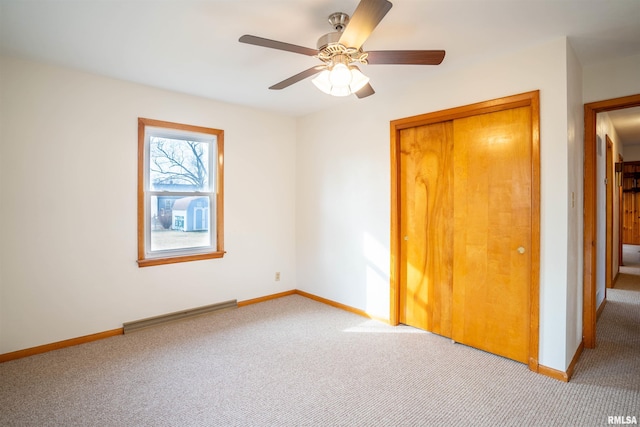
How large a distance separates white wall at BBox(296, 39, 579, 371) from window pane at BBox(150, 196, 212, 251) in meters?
1.34

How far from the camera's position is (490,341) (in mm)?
2781

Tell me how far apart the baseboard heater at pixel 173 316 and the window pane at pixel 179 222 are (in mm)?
721

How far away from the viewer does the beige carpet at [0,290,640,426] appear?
2006 millimetres

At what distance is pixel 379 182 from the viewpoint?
361 centimetres

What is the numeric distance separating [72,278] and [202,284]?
4.07 ft

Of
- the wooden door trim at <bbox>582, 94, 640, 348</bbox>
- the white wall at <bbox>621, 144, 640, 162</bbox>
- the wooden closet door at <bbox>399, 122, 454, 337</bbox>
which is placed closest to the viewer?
Answer: the wooden door trim at <bbox>582, 94, 640, 348</bbox>

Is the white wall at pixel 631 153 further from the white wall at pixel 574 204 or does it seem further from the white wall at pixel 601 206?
the white wall at pixel 574 204

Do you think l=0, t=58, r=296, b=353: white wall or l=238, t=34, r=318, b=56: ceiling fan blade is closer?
l=238, t=34, r=318, b=56: ceiling fan blade

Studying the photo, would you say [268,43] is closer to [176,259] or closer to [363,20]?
[363,20]

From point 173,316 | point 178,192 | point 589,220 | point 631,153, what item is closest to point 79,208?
point 178,192

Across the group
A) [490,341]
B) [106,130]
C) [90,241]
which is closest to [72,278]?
[90,241]
